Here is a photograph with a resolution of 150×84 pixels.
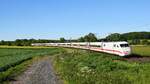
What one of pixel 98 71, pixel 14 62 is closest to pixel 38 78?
pixel 98 71

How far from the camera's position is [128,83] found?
20500mm

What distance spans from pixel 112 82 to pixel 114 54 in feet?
145

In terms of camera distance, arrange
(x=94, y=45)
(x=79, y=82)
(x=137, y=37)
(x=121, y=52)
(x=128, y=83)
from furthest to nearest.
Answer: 1. (x=137, y=37)
2. (x=94, y=45)
3. (x=121, y=52)
4. (x=79, y=82)
5. (x=128, y=83)

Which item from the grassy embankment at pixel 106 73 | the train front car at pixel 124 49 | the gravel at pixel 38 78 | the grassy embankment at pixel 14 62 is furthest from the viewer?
the train front car at pixel 124 49

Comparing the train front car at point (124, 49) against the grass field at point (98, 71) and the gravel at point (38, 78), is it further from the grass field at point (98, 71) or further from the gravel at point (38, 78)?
the gravel at point (38, 78)

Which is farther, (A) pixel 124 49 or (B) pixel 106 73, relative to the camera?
(A) pixel 124 49

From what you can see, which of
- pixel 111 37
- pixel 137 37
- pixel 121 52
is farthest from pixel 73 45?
pixel 137 37

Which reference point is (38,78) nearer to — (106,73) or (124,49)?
(106,73)

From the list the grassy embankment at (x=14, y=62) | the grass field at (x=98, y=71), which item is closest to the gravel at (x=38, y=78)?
the grass field at (x=98, y=71)

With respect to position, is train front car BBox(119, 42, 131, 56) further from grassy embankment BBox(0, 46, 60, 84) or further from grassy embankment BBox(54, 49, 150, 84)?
grassy embankment BBox(54, 49, 150, 84)

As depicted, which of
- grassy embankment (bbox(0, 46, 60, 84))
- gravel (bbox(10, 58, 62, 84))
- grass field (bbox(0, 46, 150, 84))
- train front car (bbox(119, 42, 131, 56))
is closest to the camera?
grass field (bbox(0, 46, 150, 84))

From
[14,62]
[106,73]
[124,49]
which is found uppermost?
[124,49]

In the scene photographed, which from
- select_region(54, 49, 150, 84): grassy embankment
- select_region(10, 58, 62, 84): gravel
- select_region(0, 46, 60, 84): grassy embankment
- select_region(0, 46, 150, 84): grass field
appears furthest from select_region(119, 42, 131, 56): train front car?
select_region(10, 58, 62, 84): gravel

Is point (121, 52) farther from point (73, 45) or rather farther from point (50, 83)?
point (73, 45)
